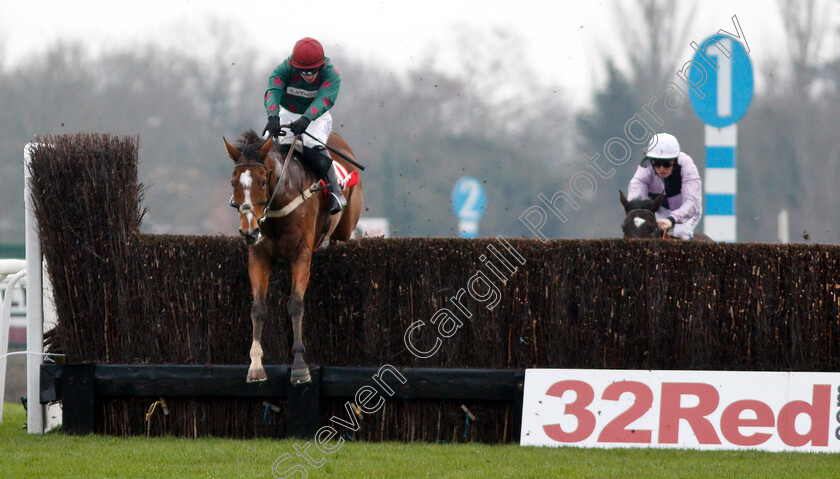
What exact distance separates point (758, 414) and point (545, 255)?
1559mm

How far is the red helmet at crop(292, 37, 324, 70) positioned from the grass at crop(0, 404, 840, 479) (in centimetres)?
252

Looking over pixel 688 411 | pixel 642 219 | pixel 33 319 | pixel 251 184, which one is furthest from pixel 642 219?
pixel 33 319

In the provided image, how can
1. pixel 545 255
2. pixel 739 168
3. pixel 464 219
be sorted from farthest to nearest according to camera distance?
pixel 739 168 < pixel 464 219 < pixel 545 255

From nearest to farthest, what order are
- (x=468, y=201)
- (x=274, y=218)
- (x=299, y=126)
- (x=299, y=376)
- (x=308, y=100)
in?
1. (x=299, y=376)
2. (x=274, y=218)
3. (x=299, y=126)
4. (x=308, y=100)
5. (x=468, y=201)

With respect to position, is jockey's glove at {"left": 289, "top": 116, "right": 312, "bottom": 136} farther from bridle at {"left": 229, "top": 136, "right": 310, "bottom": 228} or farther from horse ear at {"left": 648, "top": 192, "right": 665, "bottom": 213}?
horse ear at {"left": 648, "top": 192, "right": 665, "bottom": 213}

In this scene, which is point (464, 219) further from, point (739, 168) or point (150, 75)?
point (150, 75)

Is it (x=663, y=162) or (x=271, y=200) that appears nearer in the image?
(x=271, y=200)

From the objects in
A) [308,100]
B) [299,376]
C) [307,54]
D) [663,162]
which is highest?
[307,54]

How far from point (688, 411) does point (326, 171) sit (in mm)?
2825

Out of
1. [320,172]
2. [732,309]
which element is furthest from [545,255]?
[320,172]

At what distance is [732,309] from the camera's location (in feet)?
20.9

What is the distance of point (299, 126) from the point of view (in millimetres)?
6797

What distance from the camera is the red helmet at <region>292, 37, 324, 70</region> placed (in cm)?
700

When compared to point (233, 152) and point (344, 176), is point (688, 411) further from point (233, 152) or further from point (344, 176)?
point (233, 152)
